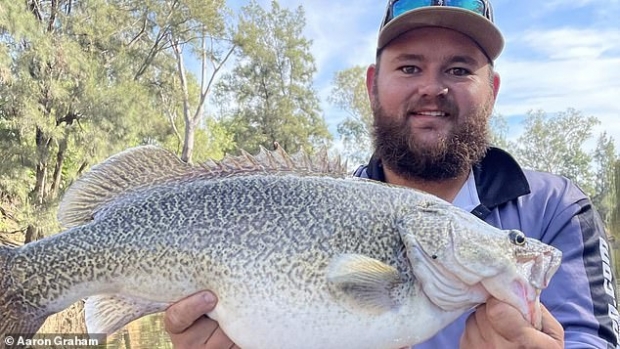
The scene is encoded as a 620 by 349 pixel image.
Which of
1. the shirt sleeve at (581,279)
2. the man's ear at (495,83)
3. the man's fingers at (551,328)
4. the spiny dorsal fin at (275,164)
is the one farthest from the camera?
the man's ear at (495,83)

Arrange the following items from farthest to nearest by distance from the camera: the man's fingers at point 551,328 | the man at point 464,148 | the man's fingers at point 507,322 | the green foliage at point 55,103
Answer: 1. the green foliage at point 55,103
2. the man at point 464,148
3. the man's fingers at point 551,328
4. the man's fingers at point 507,322

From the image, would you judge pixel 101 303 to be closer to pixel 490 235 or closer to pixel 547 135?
pixel 490 235

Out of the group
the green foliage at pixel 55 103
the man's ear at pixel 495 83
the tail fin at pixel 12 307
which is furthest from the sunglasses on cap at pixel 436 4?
the green foliage at pixel 55 103

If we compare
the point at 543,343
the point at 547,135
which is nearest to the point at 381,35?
the point at 543,343

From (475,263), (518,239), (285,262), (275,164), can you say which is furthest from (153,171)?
(518,239)

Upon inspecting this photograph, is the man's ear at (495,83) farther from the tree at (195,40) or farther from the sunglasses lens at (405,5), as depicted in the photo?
the tree at (195,40)

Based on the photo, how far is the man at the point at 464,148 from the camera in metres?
2.61

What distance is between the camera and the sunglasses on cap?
3002 mm

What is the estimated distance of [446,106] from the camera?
119 inches

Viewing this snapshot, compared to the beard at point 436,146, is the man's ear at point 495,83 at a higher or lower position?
higher

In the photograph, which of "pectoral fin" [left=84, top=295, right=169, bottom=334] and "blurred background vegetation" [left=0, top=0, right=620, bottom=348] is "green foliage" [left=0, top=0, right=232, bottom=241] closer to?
"blurred background vegetation" [left=0, top=0, right=620, bottom=348]

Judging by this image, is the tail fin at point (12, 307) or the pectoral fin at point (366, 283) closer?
the pectoral fin at point (366, 283)

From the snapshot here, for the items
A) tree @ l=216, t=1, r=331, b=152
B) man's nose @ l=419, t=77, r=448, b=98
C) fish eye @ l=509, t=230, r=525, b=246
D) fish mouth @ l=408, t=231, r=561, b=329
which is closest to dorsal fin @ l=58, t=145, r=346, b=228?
fish mouth @ l=408, t=231, r=561, b=329

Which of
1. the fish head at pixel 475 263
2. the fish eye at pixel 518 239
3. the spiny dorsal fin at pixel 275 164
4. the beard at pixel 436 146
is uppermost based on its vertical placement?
the beard at pixel 436 146
